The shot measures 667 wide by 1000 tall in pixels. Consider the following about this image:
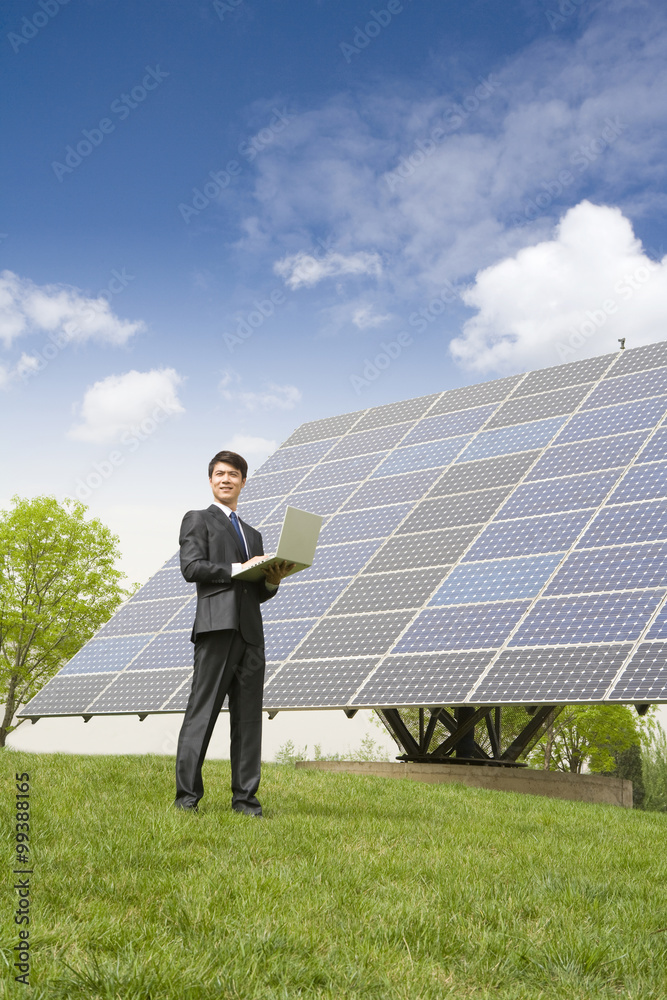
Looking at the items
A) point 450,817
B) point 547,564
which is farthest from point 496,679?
point 450,817

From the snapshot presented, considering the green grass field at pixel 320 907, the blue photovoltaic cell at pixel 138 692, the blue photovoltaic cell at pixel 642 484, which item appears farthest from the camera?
the blue photovoltaic cell at pixel 138 692

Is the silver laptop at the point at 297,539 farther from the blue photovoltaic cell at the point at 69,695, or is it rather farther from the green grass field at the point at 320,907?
the blue photovoltaic cell at the point at 69,695

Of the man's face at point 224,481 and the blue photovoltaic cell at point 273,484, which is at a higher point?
the blue photovoltaic cell at point 273,484

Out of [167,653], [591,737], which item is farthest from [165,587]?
[591,737]

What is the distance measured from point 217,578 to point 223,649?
0.48 meters

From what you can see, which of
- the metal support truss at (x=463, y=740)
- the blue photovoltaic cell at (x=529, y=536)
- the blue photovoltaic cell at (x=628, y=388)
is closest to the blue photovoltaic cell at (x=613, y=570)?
the blue photovoltaic cell at (x=529, y=536)

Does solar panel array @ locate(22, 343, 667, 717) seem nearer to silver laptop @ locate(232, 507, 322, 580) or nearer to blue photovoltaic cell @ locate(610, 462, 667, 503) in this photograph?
blue photovoltaic cell @ locate(610, 462, 667, 503)

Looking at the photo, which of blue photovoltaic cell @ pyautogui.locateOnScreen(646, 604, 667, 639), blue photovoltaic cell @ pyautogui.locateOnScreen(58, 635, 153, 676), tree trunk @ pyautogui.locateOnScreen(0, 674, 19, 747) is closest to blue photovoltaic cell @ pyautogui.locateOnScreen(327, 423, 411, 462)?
blue photovoltaic cell @ pyautogui.locateOnScreen(58, 635, 153, 676)

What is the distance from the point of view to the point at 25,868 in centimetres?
372

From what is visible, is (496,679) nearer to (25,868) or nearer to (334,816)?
(334,816)

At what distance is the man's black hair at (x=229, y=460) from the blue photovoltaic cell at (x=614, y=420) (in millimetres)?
10374

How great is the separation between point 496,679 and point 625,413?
681 centimetres

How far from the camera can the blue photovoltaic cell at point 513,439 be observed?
53.7 feet

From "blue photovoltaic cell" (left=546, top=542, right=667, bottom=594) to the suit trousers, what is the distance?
22.2 feet
